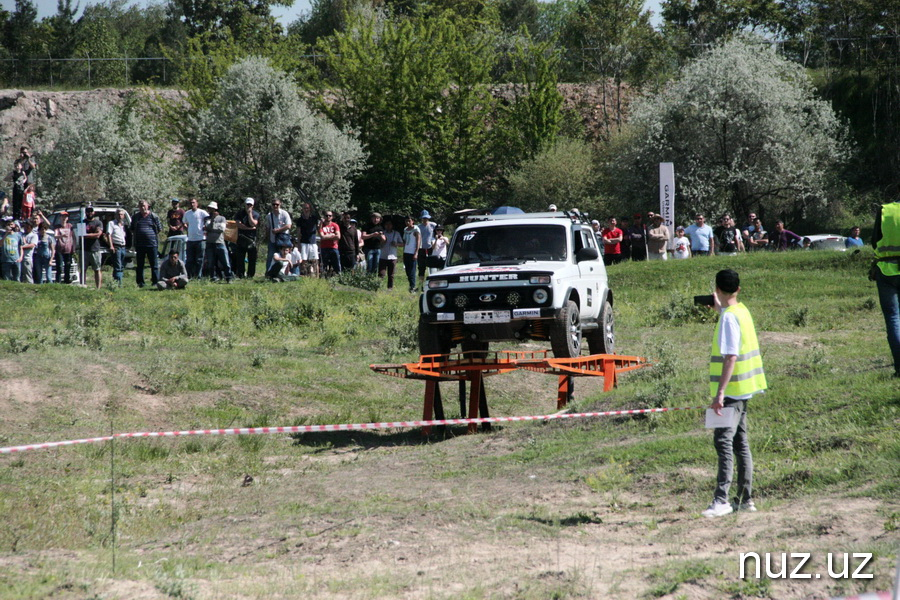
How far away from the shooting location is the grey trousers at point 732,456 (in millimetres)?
7453

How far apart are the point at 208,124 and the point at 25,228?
67.5 ft

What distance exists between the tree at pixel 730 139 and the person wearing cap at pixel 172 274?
84.6 feet

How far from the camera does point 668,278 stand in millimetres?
26672

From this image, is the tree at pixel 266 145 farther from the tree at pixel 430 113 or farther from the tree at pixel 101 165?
the tree at pixel 430 113

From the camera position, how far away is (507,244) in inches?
548

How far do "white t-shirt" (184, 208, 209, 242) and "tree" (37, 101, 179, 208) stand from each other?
2018cm

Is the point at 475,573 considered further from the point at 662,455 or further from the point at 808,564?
the point at 662,455

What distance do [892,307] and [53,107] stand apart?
59.6 meters

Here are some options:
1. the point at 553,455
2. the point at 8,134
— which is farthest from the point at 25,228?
the point at 8,134

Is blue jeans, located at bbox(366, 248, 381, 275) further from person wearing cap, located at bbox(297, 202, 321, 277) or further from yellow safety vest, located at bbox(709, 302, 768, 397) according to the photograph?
yellow safety vest, located at bbox(709, 302, 768, 397)

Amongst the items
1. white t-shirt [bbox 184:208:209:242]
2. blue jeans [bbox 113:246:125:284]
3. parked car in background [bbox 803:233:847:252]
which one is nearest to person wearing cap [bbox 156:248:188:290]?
white t-shirt [bbox 184:208:209:242]

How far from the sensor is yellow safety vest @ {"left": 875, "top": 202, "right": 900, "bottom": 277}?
10.5m

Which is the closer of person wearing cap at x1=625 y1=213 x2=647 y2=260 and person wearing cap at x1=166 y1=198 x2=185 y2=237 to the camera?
person wearing cap at x1=166 y1=198 x2=185 y2=237

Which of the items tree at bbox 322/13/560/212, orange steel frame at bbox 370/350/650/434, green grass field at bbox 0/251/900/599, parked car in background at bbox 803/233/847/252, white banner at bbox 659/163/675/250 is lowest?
green grass field at bbox 0/251/900/599
